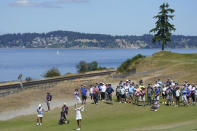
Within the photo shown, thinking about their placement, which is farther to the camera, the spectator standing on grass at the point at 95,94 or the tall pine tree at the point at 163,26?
the tall pine tree at the point at 163,26

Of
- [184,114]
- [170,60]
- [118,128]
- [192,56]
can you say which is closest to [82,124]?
[118,128]

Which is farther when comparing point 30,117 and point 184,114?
point 30,117

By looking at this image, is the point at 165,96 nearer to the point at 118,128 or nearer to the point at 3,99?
the point at 118,128

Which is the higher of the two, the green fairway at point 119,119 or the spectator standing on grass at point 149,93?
the spectator standing on grass at point 149,93

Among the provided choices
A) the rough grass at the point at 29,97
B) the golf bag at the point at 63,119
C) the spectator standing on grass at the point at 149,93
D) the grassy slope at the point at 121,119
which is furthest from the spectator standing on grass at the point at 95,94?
the rough grass at the point at 29,97

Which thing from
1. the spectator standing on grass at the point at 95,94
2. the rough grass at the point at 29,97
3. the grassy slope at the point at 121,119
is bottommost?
the rough grass at the point at 29,97

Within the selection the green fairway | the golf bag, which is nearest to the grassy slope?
the green fairway

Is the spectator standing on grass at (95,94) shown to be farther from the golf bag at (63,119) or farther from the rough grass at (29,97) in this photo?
the rough grass at (29,97)

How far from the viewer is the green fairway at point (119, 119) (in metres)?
28.2

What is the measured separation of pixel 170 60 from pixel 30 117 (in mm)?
45988

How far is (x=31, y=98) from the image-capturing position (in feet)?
152

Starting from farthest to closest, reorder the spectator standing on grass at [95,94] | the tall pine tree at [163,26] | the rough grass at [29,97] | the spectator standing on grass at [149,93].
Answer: the tall pine tree at [163,26], the rough grass at [29,97], the spectator standing on grass at [95,94], the spectator standing on grass at [149,93]

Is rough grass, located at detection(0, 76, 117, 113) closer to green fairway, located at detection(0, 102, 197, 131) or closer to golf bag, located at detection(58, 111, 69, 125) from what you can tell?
green fairway, located at detection(0, 102, 197, 131)

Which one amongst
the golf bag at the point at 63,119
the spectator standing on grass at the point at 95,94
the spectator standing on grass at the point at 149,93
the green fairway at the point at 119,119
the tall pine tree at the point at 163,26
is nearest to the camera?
the green fairway at the point at 119,119
